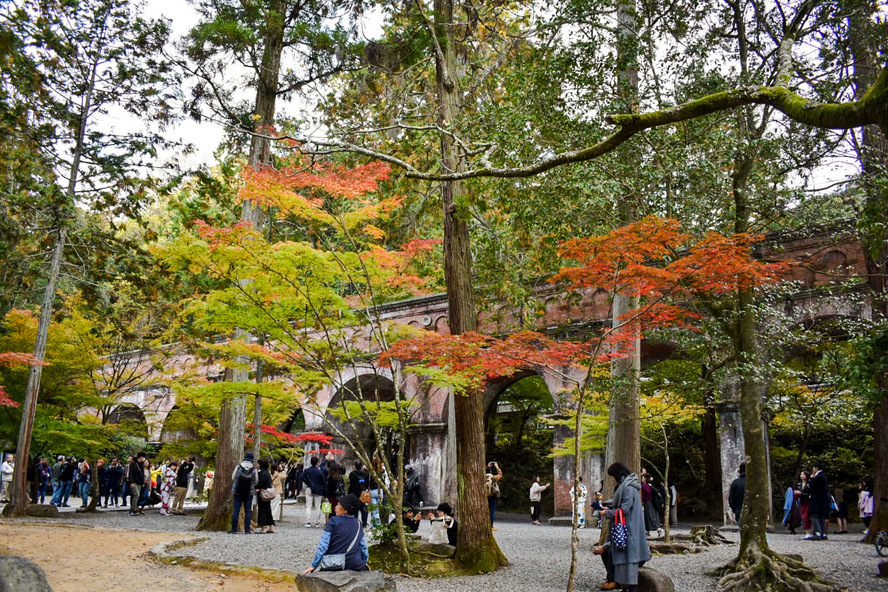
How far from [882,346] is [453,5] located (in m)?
7.00

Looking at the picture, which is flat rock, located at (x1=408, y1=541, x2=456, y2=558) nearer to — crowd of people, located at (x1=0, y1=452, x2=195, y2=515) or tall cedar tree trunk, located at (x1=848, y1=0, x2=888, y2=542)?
tall cedar tree trunk, located at (x1=848, y1=0, x2=888, y2=542)

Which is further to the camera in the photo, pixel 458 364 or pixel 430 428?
pixel 430 428

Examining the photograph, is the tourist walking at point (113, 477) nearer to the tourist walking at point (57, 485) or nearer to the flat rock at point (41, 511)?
the tourist walking at point (57, 485)

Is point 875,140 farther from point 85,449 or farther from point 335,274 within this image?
point 85,449

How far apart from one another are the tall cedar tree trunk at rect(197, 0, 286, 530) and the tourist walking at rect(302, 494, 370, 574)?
727cm

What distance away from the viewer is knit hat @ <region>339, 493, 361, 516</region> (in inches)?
236

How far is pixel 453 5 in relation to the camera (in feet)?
A: 33.0

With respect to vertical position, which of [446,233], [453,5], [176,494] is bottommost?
[176,494]

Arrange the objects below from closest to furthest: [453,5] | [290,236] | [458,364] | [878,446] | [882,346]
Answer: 1. [882,346]
2. [458,364]
3. [453,5]
4. [878,446]
5. [290,236]

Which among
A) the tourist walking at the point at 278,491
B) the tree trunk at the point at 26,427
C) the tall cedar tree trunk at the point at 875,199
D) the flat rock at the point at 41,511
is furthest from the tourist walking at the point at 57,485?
the tall cedar tree trunk at the point at 875,199

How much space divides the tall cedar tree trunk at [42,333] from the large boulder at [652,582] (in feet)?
38.0

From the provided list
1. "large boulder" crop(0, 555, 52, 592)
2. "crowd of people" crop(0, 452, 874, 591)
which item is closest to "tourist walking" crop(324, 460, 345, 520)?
"crowd of people" crop(0, 452, 874, 591)

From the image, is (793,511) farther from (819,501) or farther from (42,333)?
(42,333)

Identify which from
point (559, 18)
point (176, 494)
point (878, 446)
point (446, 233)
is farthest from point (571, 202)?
point (176, 494)
